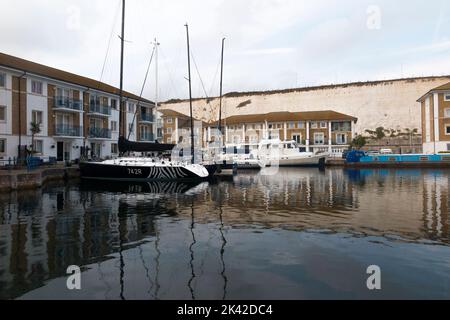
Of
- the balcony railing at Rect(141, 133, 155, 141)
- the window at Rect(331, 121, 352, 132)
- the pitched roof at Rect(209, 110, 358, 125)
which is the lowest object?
the balcony railing at Rect(141, 133, 155, 141)

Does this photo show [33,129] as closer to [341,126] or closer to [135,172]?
[135,172]

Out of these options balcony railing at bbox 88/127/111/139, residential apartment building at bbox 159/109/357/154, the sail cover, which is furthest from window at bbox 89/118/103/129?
residential apartment building at bbox 159/109/357/154

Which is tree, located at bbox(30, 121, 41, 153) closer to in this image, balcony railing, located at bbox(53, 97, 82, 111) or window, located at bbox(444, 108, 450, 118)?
balcony railing, located at bbox(53, 97, 82, 111)

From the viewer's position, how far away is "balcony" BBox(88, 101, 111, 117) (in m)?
41.4

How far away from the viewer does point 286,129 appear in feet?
240

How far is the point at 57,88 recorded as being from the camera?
1460 inches

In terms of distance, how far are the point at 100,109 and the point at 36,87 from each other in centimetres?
876

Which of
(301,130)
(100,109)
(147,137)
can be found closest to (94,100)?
A: (100,109)

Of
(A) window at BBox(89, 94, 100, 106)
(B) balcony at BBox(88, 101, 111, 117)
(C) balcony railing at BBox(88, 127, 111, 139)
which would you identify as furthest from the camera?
(A) window at BBox(89, 94, 100, 106)

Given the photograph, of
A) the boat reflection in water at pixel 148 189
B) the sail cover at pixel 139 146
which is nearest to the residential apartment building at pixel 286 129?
the sail cover at pixel 139 146

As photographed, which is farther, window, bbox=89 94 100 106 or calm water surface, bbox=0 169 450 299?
window, bbox=89 94 100 106

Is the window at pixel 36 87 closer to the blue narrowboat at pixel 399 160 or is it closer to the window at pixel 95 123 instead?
the window at pixel 95 123
